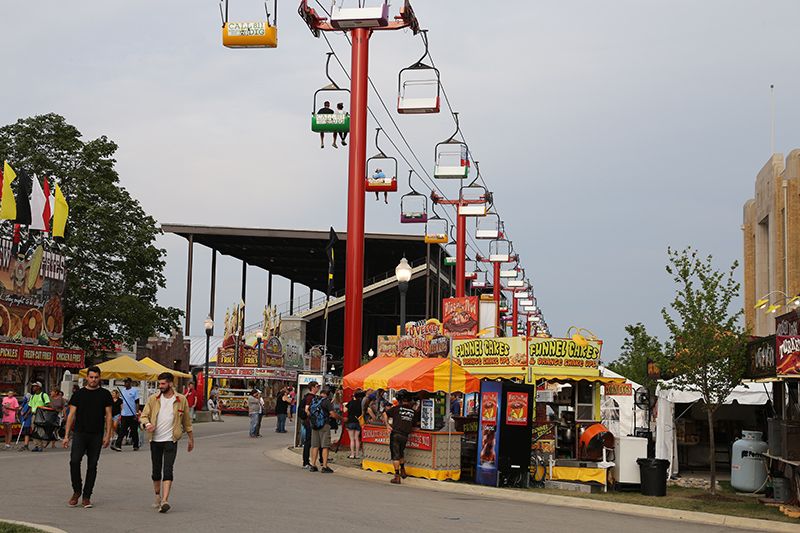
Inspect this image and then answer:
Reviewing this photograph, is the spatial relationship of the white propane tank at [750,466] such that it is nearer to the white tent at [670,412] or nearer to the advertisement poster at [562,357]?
the white tent at [670,412]

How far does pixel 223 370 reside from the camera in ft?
184

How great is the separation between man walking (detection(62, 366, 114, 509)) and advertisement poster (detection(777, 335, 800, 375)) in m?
10.1

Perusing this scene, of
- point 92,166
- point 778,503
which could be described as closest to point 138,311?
point 92,166

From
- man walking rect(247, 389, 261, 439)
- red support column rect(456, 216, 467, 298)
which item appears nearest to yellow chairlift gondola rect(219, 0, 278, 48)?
man walking rect(247, 389, 261, 439)

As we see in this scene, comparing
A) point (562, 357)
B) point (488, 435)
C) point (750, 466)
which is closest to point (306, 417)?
point (488, 435)

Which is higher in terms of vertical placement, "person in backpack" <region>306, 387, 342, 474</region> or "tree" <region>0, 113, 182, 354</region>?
"tree" <region>0, 113, 182, 354</region>

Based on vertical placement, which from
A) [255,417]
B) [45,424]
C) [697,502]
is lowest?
[697,502]

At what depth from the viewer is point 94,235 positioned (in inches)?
1469

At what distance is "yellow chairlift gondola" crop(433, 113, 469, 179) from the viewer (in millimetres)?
31672

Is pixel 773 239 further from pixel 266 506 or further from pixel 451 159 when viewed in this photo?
pixel 266 506

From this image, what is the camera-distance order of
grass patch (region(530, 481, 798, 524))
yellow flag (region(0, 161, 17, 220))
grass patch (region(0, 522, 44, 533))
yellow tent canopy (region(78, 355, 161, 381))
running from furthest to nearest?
yellow tent canopy (region(78, 355, 161, 381)) < yellow flag (region(0, 161, 17, 220)) < grass patch (region(530, 481, 798, 524)) < grass patch (region(0, 522, 44, 533))

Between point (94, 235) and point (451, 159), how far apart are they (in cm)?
1635

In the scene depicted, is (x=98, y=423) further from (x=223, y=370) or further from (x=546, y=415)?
(x=223, y=370)

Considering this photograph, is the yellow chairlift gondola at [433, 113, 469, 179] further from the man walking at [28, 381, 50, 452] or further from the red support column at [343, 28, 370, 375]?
the man walking at [28, 381, 50, 452]
